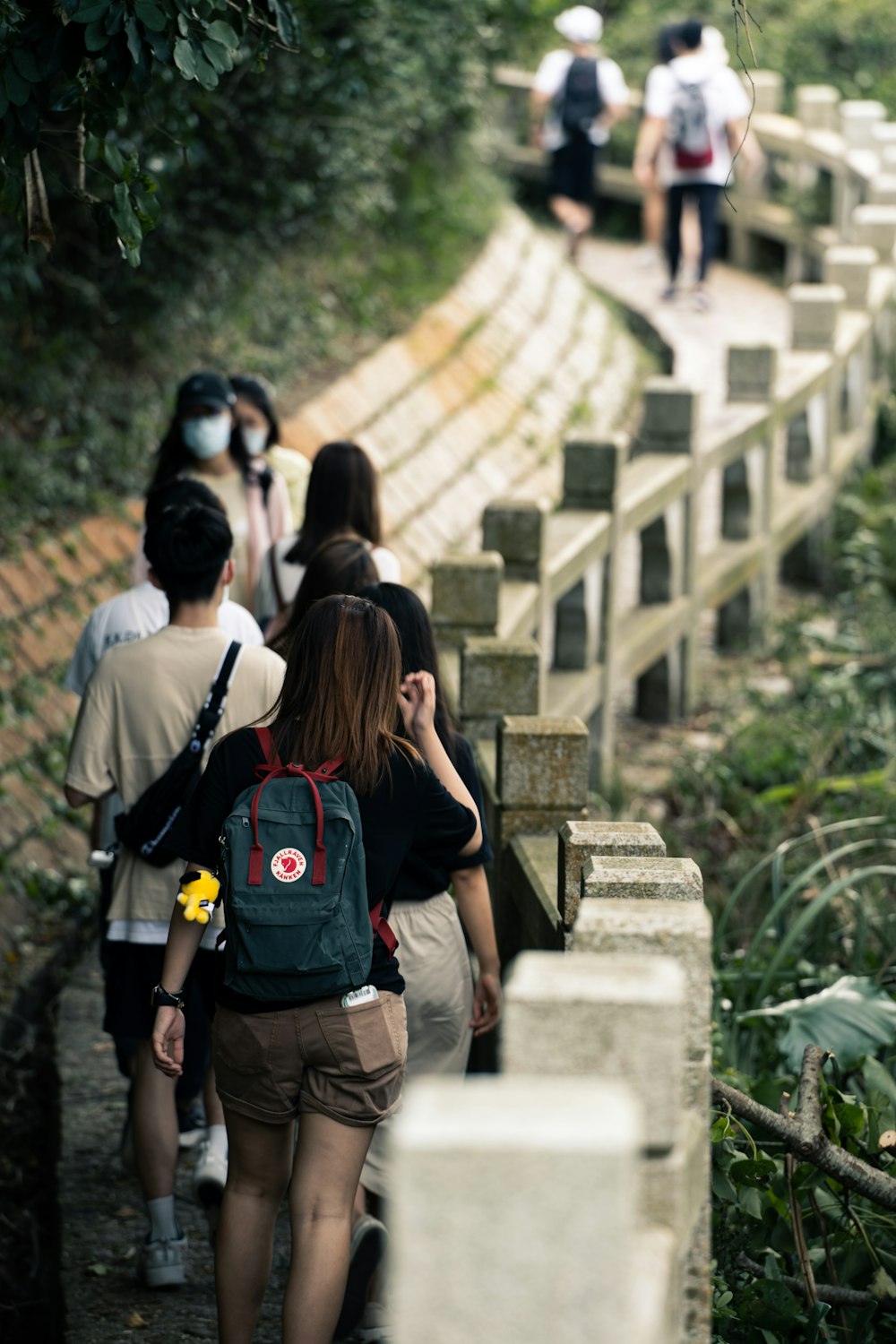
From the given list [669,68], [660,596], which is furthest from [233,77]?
[669,68]

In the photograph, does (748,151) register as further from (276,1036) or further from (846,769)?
(276,1036)

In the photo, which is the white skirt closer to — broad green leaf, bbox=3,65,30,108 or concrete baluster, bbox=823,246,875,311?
broad green leaf, bbox=3,65,30,108

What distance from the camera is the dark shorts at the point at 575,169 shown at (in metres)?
15.2

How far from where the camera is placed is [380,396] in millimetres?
10484

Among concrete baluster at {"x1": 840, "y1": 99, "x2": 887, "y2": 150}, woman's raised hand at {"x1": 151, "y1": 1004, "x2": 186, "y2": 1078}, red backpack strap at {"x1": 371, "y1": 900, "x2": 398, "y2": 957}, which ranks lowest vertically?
woman's raised hand at {"x1": 151, "y1": 1004, "x2": 186, "y2": 1078}

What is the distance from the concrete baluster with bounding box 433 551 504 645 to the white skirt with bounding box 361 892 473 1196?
176 cm

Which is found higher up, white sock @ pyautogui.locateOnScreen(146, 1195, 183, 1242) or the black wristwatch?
the black wristwatch

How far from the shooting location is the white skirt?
376cm

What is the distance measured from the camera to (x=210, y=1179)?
14.2 ft

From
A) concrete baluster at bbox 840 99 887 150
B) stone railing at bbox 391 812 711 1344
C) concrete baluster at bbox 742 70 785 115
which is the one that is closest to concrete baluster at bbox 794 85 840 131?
concrete baluster at bbox 840 99 887 150

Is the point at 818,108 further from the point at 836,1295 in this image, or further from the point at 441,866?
the point at 836,1295

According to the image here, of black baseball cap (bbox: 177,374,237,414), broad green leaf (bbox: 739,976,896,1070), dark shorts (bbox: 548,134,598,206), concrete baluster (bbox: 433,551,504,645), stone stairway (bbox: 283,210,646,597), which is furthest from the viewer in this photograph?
dark shorts (bbox: 548,134,598,206)

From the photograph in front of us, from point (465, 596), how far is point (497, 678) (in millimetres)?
634

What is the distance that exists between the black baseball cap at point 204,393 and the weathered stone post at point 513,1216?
3.95m
